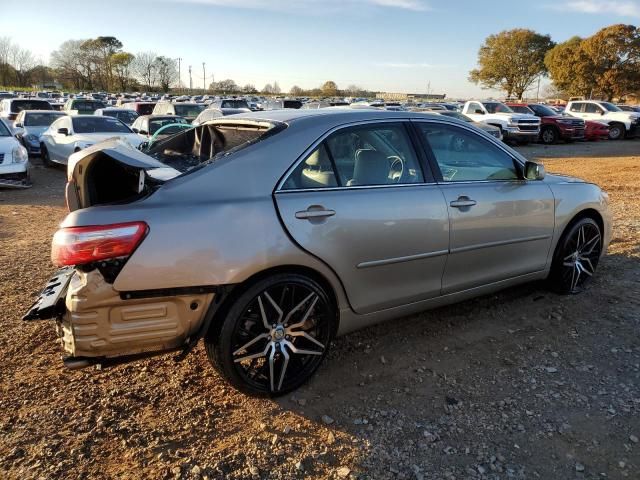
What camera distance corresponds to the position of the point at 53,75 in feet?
279

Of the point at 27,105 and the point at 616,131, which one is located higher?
the point at 27,105

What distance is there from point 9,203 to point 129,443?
8.16m

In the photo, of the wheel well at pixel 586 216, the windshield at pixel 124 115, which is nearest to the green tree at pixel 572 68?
the windshield at pixel 124 115

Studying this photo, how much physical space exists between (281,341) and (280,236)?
636mm

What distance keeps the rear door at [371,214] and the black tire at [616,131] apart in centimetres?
2703

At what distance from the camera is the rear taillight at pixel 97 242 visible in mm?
2473

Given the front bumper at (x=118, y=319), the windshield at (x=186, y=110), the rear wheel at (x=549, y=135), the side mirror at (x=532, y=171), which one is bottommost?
the front bumper at (x=118, y=319)

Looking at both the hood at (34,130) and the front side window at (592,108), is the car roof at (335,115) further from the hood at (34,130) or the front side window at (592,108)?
the front side window at (592,108)

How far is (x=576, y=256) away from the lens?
4504 millimetres

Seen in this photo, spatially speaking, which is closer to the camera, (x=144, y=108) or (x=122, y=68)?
(x=144, y=108)

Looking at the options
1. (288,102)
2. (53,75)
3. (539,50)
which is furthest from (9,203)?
(53,75)

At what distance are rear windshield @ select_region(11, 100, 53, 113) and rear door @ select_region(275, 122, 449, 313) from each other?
62.4 feet

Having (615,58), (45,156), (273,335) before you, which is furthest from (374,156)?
(615,58)

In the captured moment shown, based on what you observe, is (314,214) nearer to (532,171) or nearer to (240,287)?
(240,287)
